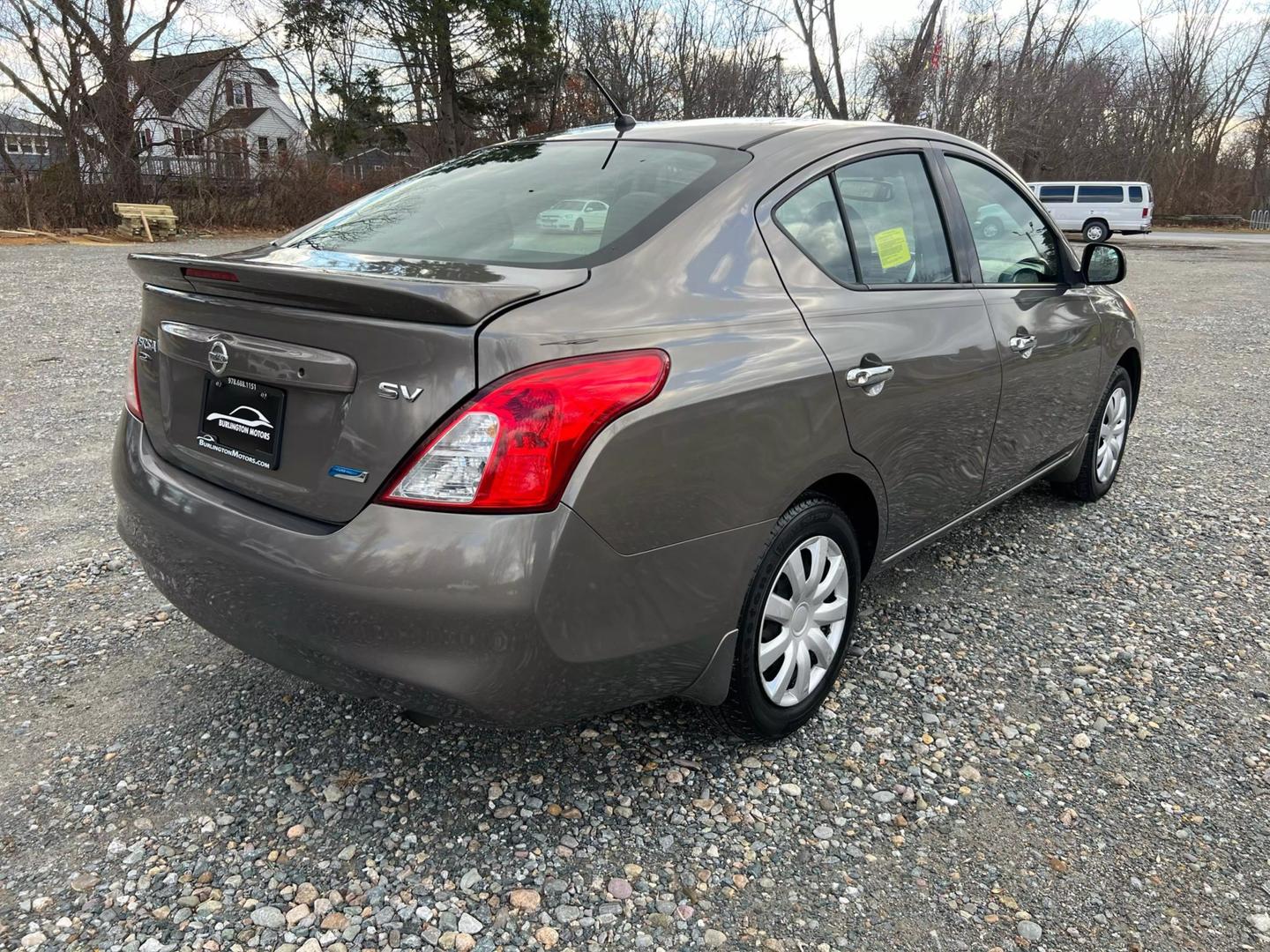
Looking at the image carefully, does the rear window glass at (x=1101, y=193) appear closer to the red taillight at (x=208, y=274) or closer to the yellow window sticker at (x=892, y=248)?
the yellow window sticker at (x=892, y=248)

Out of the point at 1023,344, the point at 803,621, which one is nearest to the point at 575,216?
the point at 803,621

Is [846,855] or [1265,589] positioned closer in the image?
[846,855]

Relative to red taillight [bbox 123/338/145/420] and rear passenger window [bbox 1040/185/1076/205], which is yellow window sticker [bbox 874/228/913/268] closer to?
red taillight [bbox 123/338/145/420]

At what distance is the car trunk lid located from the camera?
1.81 metres

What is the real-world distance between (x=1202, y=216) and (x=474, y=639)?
151 feet

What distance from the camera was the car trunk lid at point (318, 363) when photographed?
1813 millimetres

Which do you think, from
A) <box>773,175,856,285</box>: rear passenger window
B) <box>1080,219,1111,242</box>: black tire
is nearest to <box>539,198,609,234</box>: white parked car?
<box>773,175,856,285</box>: rear passenger window

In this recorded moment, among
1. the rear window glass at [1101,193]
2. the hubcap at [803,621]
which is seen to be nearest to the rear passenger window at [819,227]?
the hubcap at [803,621]

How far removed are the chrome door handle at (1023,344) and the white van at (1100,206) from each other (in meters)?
30.8

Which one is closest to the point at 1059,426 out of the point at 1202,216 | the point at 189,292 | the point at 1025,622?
the point at 1025,622

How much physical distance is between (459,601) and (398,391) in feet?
1.41

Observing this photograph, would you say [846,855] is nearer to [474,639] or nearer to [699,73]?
[474,639]

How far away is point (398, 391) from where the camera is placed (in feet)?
5.98

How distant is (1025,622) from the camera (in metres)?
3.34
